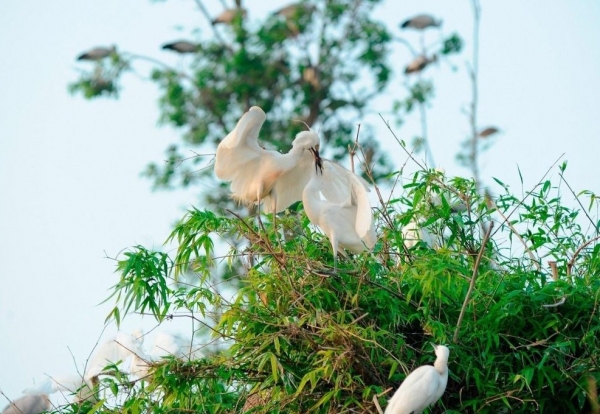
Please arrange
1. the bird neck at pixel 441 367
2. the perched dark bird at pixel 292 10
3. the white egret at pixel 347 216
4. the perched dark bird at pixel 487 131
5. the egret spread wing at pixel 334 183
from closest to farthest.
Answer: the bird neck at pixel 441 367, the white egret at pixel 347 216, the egret spread wing at pixel 334 183, the perched dark bird at pixel 487 131, the perched dark bird at pixel 292 10

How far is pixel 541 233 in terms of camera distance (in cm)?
412

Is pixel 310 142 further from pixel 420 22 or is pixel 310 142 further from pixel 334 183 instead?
pixel 420 22

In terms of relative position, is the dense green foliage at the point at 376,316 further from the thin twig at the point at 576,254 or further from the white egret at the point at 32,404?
the white egret at the point at 32,404

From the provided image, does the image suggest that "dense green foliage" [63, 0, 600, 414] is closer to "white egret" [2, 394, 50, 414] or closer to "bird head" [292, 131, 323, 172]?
"bird head" [292, 131, 323, 172]

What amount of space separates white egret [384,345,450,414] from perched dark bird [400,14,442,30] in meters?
6.46

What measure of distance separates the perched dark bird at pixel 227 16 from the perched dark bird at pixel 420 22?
55.6 inches

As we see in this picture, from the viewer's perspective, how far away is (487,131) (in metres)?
8.31

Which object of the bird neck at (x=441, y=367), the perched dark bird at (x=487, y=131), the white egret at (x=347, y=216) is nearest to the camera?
the bird neck at (x=441, y=367)

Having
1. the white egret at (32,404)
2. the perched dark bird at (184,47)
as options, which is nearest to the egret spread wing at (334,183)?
the white egret at (32,404)

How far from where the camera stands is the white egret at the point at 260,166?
409 centimetres

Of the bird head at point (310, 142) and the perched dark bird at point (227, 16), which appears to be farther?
the perched dark bird at point (227, 16)

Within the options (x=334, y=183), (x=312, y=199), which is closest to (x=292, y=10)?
(x=334, y=183)

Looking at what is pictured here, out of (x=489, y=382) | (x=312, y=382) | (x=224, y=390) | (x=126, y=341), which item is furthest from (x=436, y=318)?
(x=126, y=341)

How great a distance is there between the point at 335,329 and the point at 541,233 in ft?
3.82
